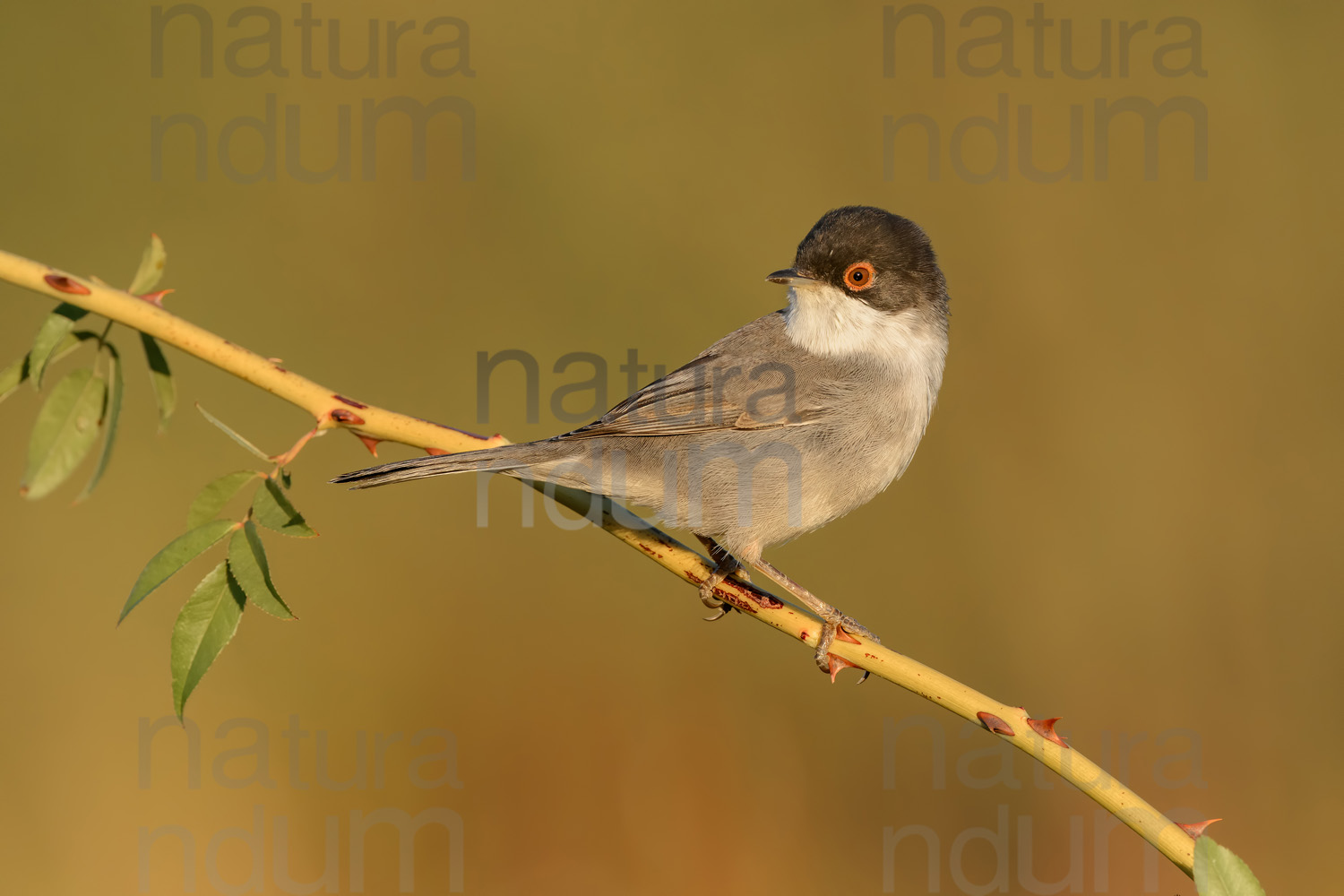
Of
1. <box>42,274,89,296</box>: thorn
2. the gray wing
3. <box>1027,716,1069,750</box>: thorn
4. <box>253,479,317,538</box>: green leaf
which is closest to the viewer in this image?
<box>42,274,89,296</box>: thorn

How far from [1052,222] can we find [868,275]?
2.29 m

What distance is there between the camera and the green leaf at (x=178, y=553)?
66.9 inches

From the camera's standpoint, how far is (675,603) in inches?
200

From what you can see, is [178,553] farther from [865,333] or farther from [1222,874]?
[865,333]

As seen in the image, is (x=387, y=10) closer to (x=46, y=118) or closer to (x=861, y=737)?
(x=46, y=118)

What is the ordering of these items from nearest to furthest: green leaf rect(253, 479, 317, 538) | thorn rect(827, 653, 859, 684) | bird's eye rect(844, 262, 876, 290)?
green leaf rect(253, 479, 317, 538)
thorn rect(827, 653, 859, 684)
bird's eye rect(844, 262, 876, 290)

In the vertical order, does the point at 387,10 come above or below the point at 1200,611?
above

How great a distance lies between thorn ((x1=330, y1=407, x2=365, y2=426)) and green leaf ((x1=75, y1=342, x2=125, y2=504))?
398 millimetres

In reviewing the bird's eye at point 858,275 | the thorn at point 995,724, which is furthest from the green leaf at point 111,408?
the bird's eye at point 858,275

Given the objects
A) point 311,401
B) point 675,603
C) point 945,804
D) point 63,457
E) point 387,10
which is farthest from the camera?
point 387,10

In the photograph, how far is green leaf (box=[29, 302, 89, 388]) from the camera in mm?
1805

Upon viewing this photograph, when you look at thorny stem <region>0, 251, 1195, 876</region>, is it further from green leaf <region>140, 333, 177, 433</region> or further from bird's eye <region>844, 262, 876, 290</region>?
bird's eye <region>844, 262, 876, 290</region>

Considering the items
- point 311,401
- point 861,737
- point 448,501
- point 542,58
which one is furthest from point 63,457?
point 542,58

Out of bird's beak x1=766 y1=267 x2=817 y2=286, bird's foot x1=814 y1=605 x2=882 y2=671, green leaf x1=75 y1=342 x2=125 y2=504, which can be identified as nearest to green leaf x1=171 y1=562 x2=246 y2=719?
green leaf x1=75 y1=342 x2=125 y2=504
